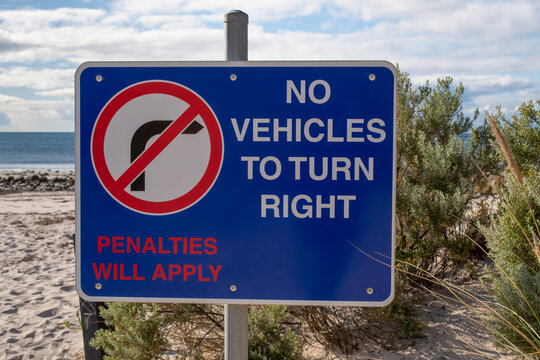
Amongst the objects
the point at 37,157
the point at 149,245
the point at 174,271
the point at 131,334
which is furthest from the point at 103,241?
the point at 37,157

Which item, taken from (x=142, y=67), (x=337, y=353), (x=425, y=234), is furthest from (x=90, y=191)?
(x=425, y=234)

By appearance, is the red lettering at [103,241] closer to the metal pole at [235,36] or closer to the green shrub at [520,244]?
the metal pole at [235,36]

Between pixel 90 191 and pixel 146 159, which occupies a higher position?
pixel 146 159

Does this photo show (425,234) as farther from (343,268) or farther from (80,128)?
(80,128)

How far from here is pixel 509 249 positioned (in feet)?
10.0

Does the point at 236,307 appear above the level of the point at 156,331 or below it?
above

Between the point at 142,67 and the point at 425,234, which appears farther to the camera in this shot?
the point at 425,234

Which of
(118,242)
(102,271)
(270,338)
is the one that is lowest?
(270,338)

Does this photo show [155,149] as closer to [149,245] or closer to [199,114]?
[199,114]

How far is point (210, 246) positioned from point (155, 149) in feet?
1.20

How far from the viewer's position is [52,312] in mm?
5395

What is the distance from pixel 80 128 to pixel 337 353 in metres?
2.73

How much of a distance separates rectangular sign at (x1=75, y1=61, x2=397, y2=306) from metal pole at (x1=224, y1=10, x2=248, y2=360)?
0.21 feet

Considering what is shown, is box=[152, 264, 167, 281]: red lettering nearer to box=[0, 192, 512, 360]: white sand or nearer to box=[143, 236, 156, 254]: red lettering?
box=[143, 236, 156, 254]: red lettering
